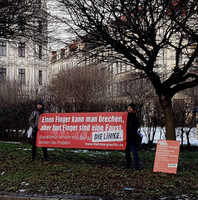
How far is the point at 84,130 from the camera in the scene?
35.0 feet

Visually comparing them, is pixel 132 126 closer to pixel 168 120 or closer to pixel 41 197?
pixel 168 120

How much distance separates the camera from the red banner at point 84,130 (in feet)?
33.3

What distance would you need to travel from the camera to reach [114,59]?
38.1 feet

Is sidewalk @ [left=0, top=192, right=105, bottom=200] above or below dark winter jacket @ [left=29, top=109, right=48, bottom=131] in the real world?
below

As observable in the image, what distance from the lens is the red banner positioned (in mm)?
10141

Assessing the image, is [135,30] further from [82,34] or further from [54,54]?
[54,54]

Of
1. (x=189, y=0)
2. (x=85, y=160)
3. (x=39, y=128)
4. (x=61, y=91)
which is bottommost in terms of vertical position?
(x=85, y=160)

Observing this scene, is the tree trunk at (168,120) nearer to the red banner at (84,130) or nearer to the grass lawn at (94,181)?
the red banner at (84,130)

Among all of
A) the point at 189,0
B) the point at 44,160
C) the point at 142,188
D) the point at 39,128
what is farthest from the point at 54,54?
the point at 142,188

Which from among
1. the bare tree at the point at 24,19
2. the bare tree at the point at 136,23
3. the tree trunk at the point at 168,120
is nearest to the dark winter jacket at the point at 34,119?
the bare tree at the point at 136,23

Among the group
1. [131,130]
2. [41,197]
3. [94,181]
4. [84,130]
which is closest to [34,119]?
[84,130]

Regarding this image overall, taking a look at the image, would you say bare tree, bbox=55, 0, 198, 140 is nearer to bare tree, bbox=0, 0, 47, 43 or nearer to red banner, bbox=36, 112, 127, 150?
red banner, bbox=36, 112, 127, 150

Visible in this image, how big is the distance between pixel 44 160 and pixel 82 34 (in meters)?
4.32

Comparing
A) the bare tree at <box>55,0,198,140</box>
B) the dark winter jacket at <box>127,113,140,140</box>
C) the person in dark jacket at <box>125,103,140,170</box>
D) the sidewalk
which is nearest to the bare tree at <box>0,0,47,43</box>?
the bare tree at <box>55,0,198,140</box>
